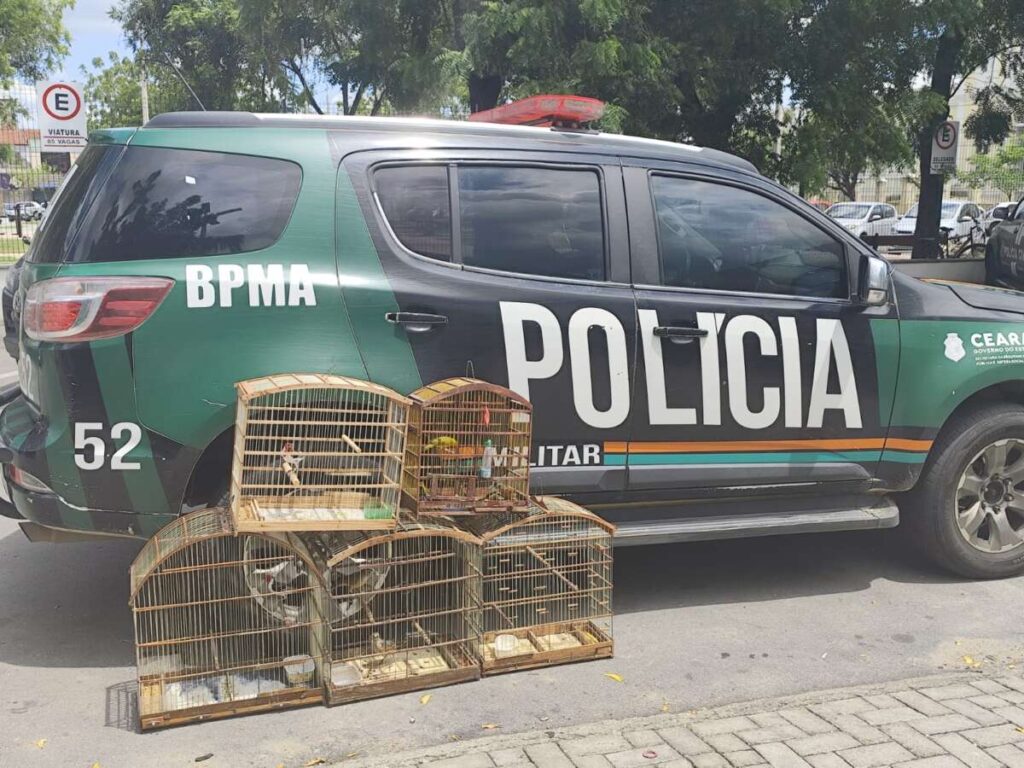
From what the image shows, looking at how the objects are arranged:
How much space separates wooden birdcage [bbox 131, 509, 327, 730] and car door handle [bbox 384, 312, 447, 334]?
0.90 meters

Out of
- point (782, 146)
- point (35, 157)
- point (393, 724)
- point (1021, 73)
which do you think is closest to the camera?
point (393, 724)

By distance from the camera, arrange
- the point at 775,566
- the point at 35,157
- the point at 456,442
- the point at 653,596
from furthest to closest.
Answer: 1. the point at 35,157
2. the point at 775,566
3. the point at 653,596
4. the point at 456,442

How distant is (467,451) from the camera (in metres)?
3.65

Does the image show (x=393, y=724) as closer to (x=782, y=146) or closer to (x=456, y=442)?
(x=456, y=442)

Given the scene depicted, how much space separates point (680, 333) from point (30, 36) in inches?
1103

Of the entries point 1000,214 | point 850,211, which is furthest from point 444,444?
point 850,211

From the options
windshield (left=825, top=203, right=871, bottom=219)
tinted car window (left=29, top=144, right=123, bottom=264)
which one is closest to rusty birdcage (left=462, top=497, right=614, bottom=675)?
tinted car window (left=29, top=144, right=123, bottom=264)

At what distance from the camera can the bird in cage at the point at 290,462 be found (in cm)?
334

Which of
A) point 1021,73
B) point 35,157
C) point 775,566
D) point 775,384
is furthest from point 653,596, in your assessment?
point 35,157

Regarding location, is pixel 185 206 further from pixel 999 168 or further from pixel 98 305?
pixel 999 168

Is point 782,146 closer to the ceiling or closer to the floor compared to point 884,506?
closer to the ceiling

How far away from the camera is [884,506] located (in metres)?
4.56

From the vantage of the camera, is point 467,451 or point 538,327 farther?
point 538,327

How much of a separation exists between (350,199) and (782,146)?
38.1 ft
